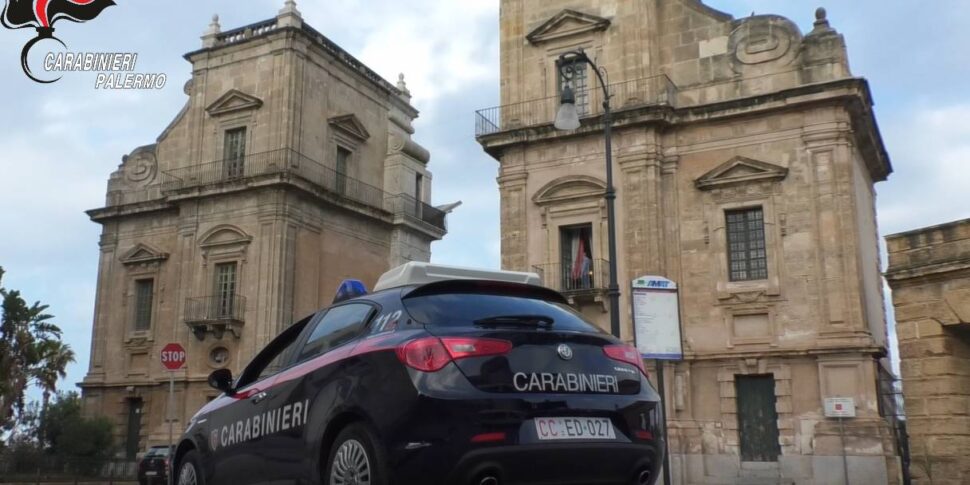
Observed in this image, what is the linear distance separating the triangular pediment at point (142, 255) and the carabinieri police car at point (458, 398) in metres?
30.9

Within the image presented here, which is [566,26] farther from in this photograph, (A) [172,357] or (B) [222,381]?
(B) [222,381]

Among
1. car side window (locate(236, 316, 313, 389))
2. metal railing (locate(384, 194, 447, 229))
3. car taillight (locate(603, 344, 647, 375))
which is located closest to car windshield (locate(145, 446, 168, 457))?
metal railing (locate(384, 194, 447, 229))

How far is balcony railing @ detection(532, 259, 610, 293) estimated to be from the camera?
82.4 ft

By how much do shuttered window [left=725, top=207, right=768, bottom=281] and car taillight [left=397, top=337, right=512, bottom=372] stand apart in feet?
67.0

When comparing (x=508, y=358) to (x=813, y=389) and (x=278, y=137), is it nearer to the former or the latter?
(x=813, y=389)

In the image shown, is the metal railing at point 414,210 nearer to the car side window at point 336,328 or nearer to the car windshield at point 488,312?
the car side window at point 336,328

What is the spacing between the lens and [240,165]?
34.2 metres

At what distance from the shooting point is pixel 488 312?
17.6 feet

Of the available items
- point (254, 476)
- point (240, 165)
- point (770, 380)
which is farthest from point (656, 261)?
point (254, 476)

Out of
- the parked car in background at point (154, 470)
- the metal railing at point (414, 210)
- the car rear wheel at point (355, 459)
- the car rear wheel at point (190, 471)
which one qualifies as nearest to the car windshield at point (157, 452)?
the parked car in background at point (154, 470)

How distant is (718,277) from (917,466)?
11.6m

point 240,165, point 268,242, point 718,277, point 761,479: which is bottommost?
point 761,479

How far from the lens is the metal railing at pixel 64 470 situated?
27.9m

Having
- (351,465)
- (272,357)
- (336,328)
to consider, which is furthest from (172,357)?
(351,465)
